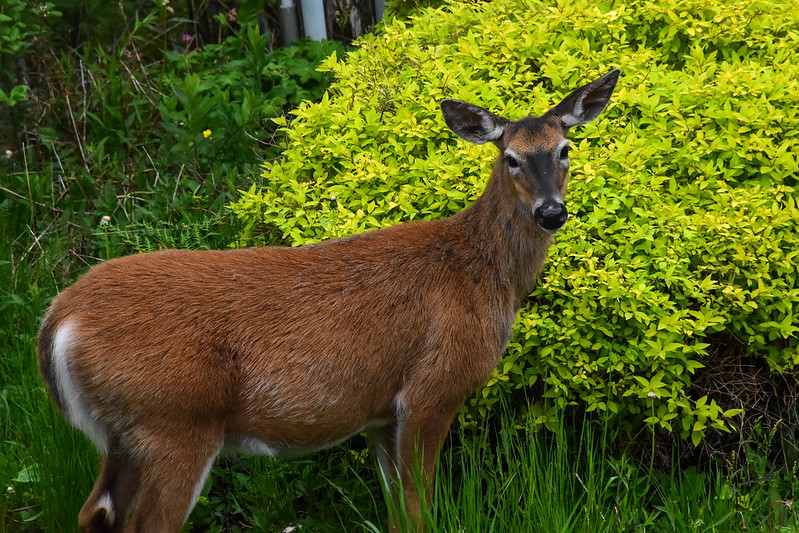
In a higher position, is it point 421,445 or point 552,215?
point 552,215

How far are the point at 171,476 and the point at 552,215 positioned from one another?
1.84 meters

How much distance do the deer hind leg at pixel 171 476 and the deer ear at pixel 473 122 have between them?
69.6 inches

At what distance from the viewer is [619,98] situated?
4.96 meters

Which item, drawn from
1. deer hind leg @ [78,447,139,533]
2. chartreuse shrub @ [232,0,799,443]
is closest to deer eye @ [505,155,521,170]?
chartreuse shrub @ [232,0,799,443]

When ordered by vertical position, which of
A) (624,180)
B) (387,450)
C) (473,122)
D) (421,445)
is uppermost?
(473,122)

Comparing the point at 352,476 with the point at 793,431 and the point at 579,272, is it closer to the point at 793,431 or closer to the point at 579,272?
the point at 579,272

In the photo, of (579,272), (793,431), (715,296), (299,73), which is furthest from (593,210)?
(299,73)

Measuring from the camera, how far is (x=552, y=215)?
4.25 metres

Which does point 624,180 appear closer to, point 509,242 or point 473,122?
point 509,242

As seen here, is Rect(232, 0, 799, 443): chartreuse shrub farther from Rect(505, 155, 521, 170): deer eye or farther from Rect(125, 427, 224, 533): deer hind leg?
Rect(125, 427, 224, 533): deer hind leg

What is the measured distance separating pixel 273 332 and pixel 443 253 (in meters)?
0.89

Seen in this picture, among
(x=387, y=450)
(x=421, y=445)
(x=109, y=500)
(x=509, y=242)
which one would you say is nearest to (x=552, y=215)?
(x=509, y=242)

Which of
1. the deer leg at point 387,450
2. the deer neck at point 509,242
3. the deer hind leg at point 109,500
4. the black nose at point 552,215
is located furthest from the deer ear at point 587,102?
the deer hind leg at point 109,500

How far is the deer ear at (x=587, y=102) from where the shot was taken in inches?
180
